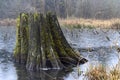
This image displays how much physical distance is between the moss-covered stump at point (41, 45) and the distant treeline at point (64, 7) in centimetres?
3425

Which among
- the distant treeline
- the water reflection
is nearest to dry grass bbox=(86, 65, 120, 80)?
the water reflection

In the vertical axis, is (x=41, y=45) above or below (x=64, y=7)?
above

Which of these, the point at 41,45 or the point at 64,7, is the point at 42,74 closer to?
the point at 41,45

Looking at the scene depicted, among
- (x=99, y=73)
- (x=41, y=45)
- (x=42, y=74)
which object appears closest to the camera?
(x=99, y=73)

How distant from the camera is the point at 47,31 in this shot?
45.7 feet

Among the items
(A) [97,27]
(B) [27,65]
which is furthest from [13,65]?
(A) [97,27]

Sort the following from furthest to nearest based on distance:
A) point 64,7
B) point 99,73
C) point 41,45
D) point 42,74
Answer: point 64,7 < point 41,45 < point 42,74 < point 99,73

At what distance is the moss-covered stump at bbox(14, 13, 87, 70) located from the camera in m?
13.2

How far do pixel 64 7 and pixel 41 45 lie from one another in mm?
39444

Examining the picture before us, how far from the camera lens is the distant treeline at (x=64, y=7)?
164ft

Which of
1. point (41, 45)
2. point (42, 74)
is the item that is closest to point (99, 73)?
point (42, 74)

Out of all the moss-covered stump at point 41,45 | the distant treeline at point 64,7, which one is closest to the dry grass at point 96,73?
the moss-covered stump at point 41,45

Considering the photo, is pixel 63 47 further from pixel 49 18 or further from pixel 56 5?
pixel 56 5

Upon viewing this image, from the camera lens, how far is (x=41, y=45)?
13391 mm
